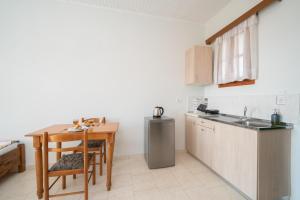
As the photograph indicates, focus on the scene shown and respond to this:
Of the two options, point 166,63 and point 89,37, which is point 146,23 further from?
point 89,37

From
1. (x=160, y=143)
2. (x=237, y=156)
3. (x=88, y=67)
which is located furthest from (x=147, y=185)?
(x=88, y=67)

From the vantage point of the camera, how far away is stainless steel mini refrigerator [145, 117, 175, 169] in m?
2.27

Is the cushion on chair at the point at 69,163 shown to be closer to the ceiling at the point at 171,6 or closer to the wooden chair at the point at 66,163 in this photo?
the wooden chair at the point at 66,163

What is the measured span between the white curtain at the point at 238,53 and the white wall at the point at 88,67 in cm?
70

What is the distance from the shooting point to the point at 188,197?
1605mm

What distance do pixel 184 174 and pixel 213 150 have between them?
0.58 m

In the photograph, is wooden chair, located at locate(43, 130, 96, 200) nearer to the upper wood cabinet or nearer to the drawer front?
the drawer front

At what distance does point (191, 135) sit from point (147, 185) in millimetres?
1258

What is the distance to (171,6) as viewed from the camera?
2514 millimetres

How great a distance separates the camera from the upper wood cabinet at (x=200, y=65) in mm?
2646

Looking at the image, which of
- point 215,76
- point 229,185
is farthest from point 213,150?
point 215,76

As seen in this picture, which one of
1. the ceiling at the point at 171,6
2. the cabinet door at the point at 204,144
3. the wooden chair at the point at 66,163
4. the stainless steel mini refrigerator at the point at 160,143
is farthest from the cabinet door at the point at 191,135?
the ceiling at the point at 171,6

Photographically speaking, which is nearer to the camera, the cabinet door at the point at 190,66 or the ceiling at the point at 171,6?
the ceiling at the point at 171,6

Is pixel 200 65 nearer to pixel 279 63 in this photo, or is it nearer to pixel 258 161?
pixel 279 63
